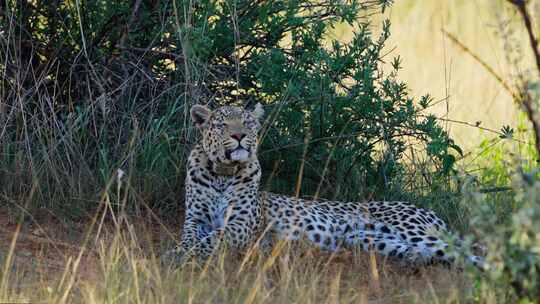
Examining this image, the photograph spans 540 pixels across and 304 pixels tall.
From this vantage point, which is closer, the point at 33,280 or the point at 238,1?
the point at 33,280

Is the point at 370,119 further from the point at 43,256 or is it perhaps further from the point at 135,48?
the point at 43,256

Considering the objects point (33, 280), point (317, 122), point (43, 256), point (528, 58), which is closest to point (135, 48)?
point (317, 122)

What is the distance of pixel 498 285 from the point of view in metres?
4.99

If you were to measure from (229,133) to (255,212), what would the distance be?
624mm

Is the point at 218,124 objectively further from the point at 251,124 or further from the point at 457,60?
the point at 457,60

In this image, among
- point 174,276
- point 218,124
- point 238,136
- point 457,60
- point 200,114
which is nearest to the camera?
point 174,276

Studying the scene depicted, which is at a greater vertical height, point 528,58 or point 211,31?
point 528,58

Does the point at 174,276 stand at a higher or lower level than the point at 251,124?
lower

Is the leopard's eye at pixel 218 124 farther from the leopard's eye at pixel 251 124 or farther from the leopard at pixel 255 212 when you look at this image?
the leopard's eye at pixel 251 124

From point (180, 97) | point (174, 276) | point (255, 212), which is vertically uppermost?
point (180, 97)

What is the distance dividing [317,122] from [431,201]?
1.03m

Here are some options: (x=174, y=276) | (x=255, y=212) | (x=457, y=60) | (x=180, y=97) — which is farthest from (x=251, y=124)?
(x=457, y=60)

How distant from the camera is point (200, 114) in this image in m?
6.93

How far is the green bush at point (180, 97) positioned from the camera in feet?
23.7
